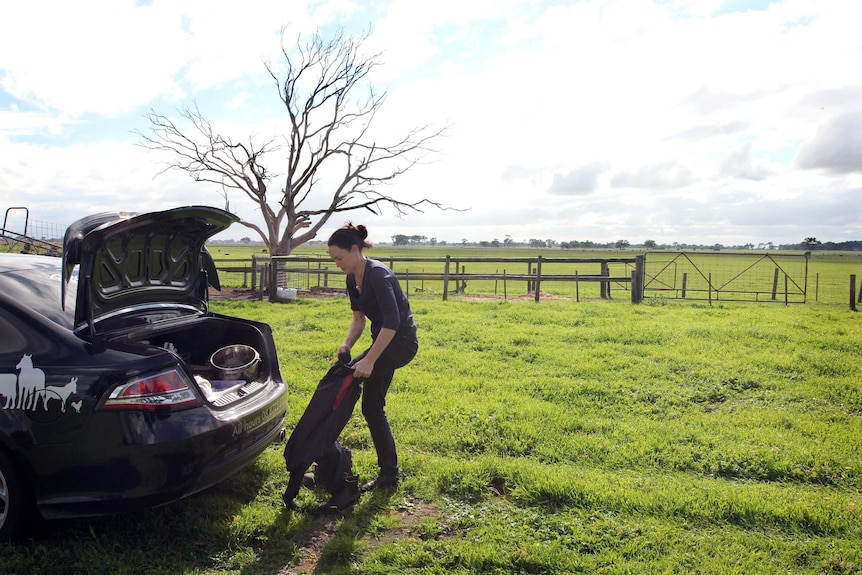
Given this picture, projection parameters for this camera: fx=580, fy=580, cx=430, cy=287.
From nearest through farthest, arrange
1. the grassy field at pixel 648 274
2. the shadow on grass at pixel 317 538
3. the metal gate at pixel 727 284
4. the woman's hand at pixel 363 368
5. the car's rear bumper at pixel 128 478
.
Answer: the car's rear bumper at pixel 128 478 < the shadow on grass at pixel 317 538 < the woman's hand at pixel 363 368 < the metal gate at pixel 727 284 < the grassy field at pixel 648 274

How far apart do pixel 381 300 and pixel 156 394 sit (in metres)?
1.37

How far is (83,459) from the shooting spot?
2.90 meters

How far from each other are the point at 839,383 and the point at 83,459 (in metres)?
7.30

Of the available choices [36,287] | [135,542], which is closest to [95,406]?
[135,542]

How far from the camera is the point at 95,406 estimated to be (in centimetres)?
290

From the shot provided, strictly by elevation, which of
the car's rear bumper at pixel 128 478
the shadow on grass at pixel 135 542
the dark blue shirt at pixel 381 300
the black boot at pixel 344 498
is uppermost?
the dark blue shirt at pixel 381 300

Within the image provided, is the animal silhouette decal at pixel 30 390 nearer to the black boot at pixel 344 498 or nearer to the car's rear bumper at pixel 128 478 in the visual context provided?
the car's rear bumper at pixel 128 478

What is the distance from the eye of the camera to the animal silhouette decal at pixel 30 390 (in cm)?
293

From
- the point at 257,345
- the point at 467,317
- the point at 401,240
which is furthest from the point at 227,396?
the point at 401,240

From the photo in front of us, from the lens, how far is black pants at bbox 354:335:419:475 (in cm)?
377

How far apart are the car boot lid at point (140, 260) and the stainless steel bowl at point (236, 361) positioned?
0.46 m

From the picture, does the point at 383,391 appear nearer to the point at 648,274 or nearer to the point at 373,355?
the point at 373,355

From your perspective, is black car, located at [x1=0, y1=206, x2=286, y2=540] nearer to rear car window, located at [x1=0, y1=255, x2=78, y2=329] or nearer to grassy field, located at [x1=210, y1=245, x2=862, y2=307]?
rear car window, located at [x1=0, y1=255, x2=78, y2=329]

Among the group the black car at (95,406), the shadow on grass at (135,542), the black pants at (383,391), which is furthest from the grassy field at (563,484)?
the black car at (95,406)
